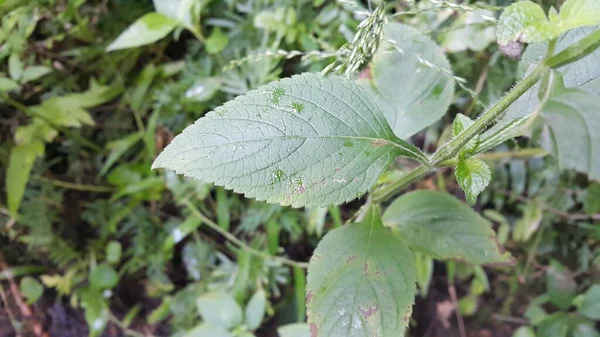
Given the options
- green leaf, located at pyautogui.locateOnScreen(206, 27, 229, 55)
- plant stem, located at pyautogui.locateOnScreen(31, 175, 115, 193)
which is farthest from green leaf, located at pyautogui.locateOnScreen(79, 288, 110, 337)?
green leaf, located at pyautogui.locateOnScreen(206, 27, 229, 55)

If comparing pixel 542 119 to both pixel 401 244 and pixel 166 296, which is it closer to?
pixel 401 244

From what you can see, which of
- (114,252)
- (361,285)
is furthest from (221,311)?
(361,285)

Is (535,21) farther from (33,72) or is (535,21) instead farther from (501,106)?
(33,72)

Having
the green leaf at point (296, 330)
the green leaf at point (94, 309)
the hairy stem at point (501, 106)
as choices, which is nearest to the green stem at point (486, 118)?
the hairy stem at point (501, 106)

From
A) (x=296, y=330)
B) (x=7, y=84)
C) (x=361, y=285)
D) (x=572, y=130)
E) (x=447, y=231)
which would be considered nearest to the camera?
(x=572, y=130)

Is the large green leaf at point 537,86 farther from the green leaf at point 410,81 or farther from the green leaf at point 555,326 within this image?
the green leaf at point 555,326

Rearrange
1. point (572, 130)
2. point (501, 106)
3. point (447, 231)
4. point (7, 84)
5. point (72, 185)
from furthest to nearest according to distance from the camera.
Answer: point (72, 185) < point (7, 84) < point (447, 231) < point (501, 106) < point (572, 130)
